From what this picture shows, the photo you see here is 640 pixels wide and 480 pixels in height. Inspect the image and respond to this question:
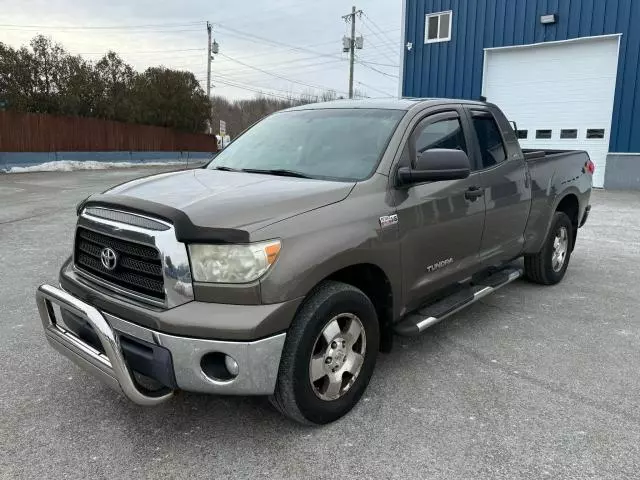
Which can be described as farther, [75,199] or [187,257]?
[75,199]

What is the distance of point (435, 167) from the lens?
3.18m

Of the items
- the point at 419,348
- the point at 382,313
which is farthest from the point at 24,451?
the point at 419,348

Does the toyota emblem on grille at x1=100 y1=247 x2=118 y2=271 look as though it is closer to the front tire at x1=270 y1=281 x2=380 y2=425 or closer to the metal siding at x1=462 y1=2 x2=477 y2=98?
the front tire at x1=270 y1=281 x2=380 y2=425

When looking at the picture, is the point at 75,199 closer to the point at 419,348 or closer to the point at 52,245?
the point at 52,245

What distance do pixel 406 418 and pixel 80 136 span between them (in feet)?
85.0

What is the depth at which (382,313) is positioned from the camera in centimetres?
337

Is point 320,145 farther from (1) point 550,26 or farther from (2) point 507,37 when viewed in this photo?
(2) point 507,37

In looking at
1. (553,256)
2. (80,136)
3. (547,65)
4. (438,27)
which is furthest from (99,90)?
(553,256)

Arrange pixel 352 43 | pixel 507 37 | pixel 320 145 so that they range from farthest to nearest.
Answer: pixel 352 43
pixel 507 37
pixel 320 145

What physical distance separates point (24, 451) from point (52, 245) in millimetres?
5354

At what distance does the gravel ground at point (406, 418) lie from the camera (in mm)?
2609

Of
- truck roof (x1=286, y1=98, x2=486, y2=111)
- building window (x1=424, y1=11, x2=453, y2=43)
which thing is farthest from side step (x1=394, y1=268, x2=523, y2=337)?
building window (x1=424, y1=11, x2=453, y2=43)

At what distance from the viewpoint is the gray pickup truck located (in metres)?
2.50

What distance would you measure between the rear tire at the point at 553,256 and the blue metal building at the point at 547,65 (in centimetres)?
1125
